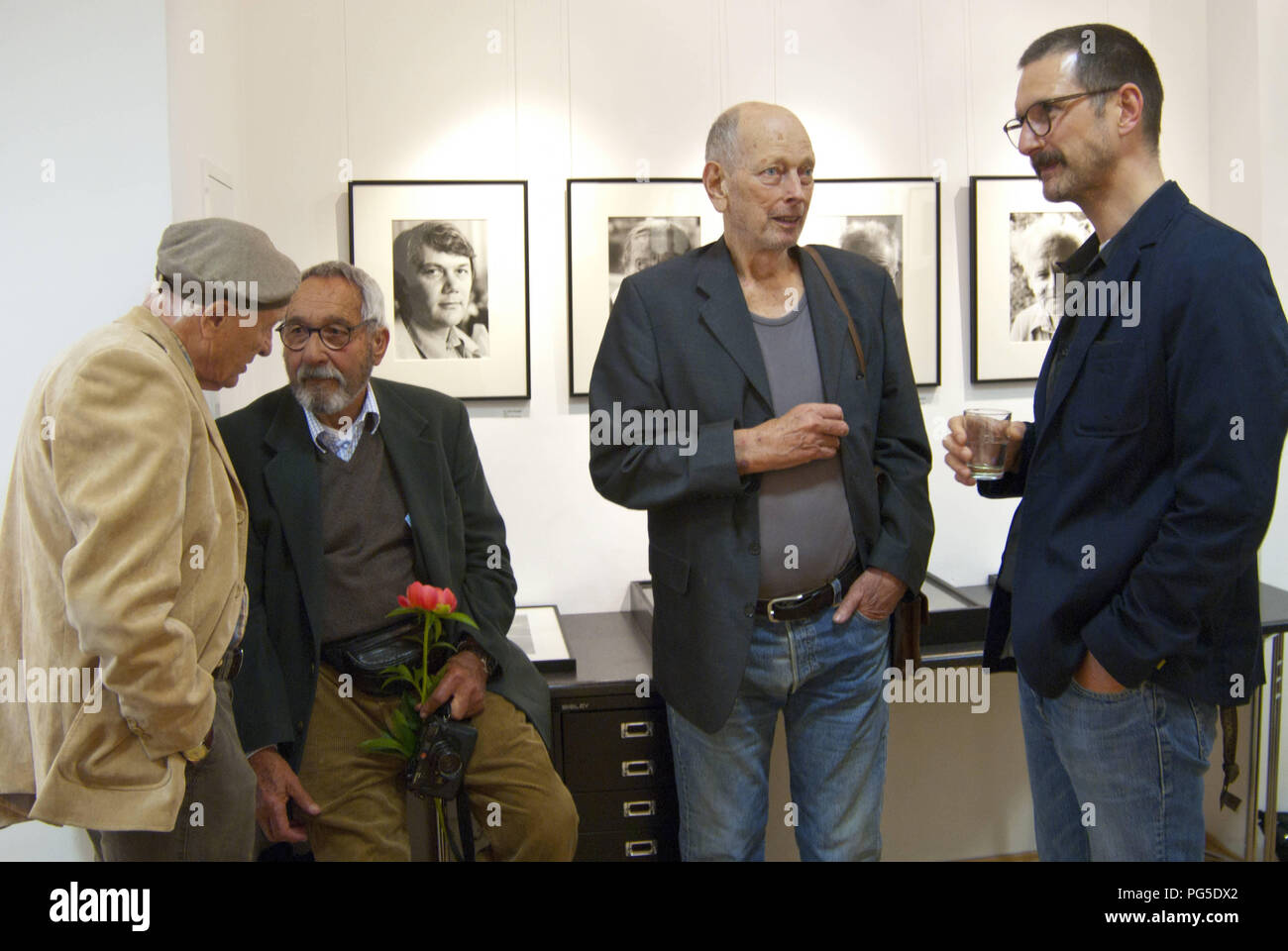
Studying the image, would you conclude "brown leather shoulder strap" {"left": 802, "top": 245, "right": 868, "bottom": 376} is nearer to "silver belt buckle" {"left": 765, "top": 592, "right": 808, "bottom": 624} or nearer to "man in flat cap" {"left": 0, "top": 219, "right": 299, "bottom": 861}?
"silver belt buckle" {"left": 765, "top": 592, "right": 808, "bottom": 624}

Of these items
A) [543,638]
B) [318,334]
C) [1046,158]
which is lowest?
[543,638]

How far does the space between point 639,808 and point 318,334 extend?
154 centimetres

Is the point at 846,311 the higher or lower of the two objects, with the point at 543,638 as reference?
higher

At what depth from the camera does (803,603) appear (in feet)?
7.22

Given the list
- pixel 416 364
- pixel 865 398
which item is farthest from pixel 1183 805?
pixel 416 364

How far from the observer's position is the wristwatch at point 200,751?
1743 millimetres

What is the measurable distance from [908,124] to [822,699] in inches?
→ 84.9

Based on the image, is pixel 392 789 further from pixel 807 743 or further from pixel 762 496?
pixel 762 496

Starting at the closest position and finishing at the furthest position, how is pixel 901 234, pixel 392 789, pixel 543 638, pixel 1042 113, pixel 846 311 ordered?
pixel 1042 113
pixel 846 311
pixel 392 789
pixel 543 638
pixel 901 234

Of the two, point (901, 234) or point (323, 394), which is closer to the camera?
point (323, 394)

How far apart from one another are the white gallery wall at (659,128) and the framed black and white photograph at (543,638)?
0.42ft

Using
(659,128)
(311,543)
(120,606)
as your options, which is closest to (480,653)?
(311,543)

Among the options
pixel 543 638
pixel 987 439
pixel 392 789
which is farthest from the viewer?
pixel 543 638

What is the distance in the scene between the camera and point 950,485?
3635 millimetres
